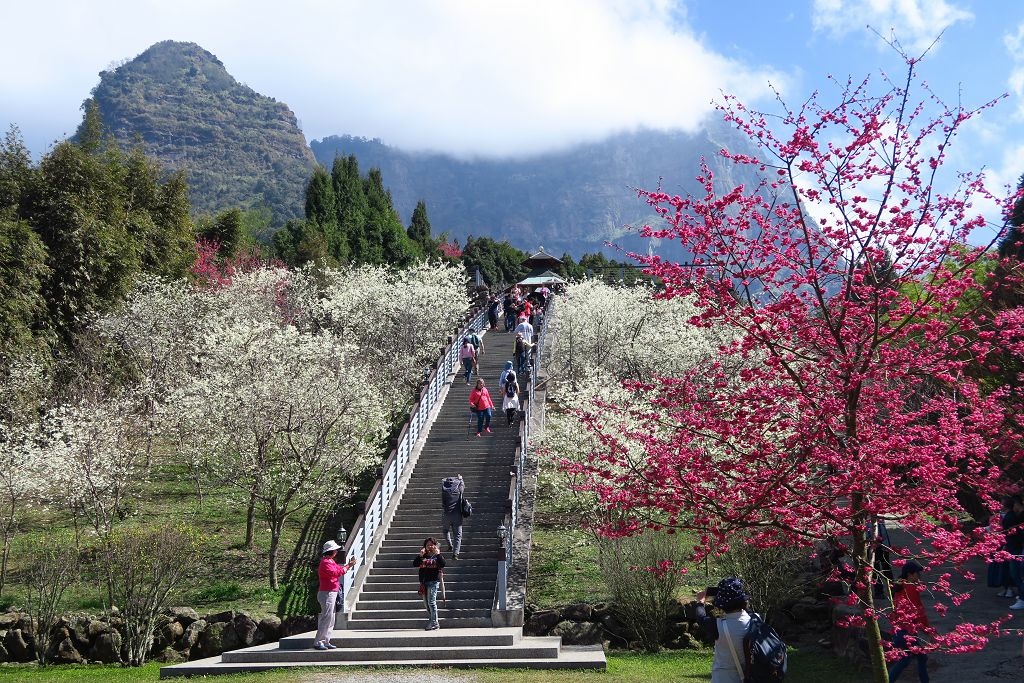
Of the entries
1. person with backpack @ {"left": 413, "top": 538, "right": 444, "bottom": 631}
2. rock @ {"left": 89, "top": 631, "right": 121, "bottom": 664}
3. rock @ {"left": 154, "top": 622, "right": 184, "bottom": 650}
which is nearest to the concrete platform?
person with backpack @ {"left": 413, "top": 538, "right": 444, "bottom": 631}

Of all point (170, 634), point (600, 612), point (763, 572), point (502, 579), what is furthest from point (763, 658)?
point (170, 634)

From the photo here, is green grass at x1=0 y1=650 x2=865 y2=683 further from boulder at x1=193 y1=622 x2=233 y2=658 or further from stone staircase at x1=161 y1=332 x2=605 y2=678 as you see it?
boulder at x1=193 y1=622 x2=233 y2=658

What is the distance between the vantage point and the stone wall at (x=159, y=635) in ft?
62.8

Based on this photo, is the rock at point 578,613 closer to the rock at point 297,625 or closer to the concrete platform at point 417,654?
the concrete platform at point 417,654

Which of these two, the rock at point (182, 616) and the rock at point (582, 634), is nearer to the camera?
the rock at point (582, 634)

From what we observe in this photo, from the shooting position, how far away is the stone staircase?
15062 mm

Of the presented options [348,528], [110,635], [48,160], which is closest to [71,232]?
[48,160]

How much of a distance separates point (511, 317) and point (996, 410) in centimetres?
3072

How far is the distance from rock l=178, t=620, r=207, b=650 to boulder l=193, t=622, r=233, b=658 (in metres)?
0.08

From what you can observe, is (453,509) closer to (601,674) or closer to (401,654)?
(401,654)

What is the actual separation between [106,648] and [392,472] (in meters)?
6.68

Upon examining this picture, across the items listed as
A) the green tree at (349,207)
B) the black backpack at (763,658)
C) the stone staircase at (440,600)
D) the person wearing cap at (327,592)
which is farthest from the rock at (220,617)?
the green tree at (349,207)

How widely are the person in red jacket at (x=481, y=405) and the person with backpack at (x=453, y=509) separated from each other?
5611 mm

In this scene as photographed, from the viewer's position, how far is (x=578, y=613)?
18.7 m
